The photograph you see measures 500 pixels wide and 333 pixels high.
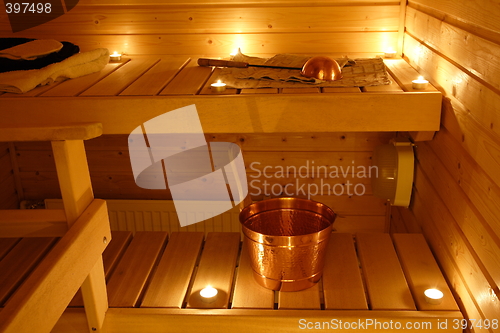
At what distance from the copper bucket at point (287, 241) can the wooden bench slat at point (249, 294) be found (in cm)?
3

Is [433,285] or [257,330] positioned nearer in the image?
[257,330]

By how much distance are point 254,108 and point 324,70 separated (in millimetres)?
342

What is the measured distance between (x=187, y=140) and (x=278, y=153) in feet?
1.65

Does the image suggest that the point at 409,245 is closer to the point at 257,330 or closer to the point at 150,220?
the point at 257,330

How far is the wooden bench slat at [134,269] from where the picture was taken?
1.71 meters

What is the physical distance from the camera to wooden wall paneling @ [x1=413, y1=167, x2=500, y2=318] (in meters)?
1.39

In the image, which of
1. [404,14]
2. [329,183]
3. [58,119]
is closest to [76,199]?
[58,119]

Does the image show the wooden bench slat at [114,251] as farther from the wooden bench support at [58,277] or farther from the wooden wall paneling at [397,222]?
the wooden wall paneling at [397,222]

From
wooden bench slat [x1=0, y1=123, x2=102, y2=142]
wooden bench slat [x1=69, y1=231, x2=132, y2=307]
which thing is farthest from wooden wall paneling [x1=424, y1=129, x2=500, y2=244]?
wooden bench slat [x1=69, y1=231, x2=132, y2=307]

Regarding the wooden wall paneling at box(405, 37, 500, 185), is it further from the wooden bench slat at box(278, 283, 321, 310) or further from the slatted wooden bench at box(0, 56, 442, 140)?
the wooden bench slat at box(278, 283, 321, 310)

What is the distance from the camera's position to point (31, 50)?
2.02 metres

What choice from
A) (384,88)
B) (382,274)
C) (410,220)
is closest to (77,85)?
(384,88)

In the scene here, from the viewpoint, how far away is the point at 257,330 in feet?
5.21

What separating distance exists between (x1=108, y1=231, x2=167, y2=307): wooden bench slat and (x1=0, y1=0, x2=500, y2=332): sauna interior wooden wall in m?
0.76
